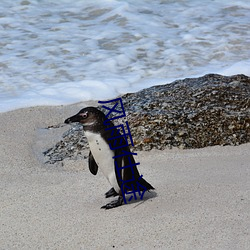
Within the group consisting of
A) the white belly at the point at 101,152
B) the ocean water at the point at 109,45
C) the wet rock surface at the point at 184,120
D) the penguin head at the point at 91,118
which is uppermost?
the penguin head at the point at 91,118

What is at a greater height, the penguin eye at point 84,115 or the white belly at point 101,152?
the penguin eye at point 84,115

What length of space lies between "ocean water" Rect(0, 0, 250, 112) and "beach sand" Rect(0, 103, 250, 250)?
6.51ft

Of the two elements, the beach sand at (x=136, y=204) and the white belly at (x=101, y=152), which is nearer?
the beach sand at (x=136, y=204)

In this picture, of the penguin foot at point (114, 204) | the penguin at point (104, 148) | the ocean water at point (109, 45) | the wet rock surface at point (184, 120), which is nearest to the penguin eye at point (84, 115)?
the penguin at point (104, 148)

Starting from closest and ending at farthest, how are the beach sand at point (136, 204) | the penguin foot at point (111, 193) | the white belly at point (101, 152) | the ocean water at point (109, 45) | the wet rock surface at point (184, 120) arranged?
the beach sand at point (136, 204) → the white belly at point (101, 152) → the penguin foot at point (111, 193) → the wet rock surface at point (184, 120) → the ocean water at point (109, 45)

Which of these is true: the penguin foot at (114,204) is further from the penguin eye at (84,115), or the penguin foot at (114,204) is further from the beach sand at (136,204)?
the penguin eye at (84,115)

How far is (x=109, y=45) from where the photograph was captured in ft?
28.4

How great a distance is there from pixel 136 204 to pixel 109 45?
17.3 ft

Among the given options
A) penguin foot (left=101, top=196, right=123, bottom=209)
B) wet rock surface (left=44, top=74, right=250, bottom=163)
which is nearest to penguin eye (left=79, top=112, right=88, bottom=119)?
penguin foot (left=101, top=196, right=123, bottom=209)

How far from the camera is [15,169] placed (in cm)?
443

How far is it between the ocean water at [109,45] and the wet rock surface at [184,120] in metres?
1.42

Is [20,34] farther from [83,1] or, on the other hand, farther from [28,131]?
[28,131]

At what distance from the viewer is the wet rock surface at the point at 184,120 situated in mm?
4746

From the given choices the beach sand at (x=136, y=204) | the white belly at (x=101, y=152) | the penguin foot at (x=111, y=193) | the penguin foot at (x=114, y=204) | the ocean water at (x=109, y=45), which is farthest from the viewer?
the ocean water at (x=109, y=45)
